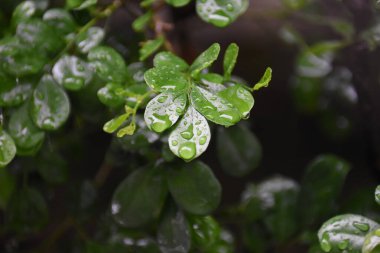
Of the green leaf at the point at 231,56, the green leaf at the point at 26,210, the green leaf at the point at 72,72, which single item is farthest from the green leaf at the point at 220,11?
the green leaf at the point at 26,210

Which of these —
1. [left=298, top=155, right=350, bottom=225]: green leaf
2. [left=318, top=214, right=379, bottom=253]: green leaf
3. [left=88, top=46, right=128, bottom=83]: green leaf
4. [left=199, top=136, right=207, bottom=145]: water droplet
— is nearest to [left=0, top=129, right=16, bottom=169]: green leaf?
[left=88, top=46, right=128, bottom=83]: green leaf

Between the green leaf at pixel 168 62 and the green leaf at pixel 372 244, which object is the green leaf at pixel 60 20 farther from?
the green leaf at pixel 372 244

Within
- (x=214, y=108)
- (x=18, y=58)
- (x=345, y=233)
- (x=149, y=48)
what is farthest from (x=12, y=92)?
(x=345, y=233)

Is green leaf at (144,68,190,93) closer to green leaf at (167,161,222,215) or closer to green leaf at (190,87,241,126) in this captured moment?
green leaf at (190,87,241,126)

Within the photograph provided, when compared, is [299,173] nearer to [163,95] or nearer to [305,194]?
[305,194]

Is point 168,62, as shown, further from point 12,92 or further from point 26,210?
point 26,210

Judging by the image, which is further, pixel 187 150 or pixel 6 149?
pixel 6 149
